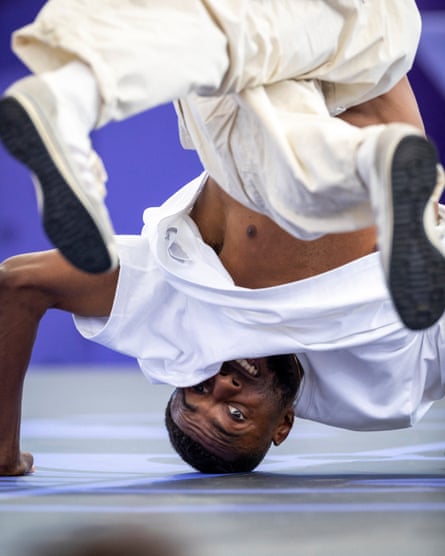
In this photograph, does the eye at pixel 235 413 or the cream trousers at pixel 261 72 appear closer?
the cream trousers at pixel 261 72

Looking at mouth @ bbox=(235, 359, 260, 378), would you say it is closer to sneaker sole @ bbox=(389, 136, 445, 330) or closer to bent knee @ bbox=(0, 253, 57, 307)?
bent knee @ bbox=(0, 253, 57, 307)

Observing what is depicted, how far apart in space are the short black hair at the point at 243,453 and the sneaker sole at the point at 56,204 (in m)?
0.97

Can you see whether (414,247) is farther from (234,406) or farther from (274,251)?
(234,406)

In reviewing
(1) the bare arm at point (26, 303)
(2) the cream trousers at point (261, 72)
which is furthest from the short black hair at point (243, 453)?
(2) the cream trousers at point (261, 72)

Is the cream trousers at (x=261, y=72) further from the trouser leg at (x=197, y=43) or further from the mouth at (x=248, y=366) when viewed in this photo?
the mouth at (x=248, y=366)

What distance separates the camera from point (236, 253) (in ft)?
8.25

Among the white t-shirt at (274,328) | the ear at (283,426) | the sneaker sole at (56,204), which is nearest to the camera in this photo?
the sneaker sole at (56,204)

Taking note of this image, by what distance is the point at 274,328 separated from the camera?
94.8 inches

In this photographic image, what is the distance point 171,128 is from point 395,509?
4088 millimetres

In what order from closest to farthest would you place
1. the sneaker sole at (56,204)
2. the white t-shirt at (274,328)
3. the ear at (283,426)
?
the sneaker sole at (56,204)
the white t-shirt at (274,328)
the ear at (283,426)

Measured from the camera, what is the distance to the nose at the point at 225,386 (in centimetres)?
251

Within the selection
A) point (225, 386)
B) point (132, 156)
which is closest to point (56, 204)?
point (225, 386)

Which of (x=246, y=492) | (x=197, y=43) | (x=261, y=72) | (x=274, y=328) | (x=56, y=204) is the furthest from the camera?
(x=274, y=328)

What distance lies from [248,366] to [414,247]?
887mm
